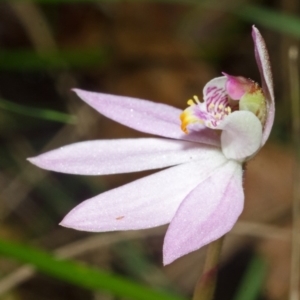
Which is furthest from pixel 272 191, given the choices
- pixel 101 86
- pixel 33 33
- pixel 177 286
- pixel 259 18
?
pixel 33 33

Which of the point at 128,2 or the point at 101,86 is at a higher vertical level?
the point at 128,2

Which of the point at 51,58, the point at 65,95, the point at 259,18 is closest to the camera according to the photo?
the point at 259,18

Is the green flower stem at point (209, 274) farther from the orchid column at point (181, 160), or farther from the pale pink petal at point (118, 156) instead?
the pale pink petal at point (118, 156)

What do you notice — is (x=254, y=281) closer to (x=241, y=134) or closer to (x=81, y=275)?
(x=81, y=275)

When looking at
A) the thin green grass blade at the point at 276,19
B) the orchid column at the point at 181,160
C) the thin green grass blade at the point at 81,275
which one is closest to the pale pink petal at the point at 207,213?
the orchid column at the point at 181,160

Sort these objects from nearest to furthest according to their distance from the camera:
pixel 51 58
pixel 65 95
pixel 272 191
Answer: pixel 272 191, pixel 51 58, pixel 65 95

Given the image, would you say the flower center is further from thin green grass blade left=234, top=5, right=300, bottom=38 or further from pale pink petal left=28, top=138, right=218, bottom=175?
thin green grass blade left=234, top=5, right=300, bottom=38

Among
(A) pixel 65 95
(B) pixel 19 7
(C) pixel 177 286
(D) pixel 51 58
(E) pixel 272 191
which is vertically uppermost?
(B) pixel 19 7

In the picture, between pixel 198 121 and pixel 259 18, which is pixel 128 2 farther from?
pixel 198 121
